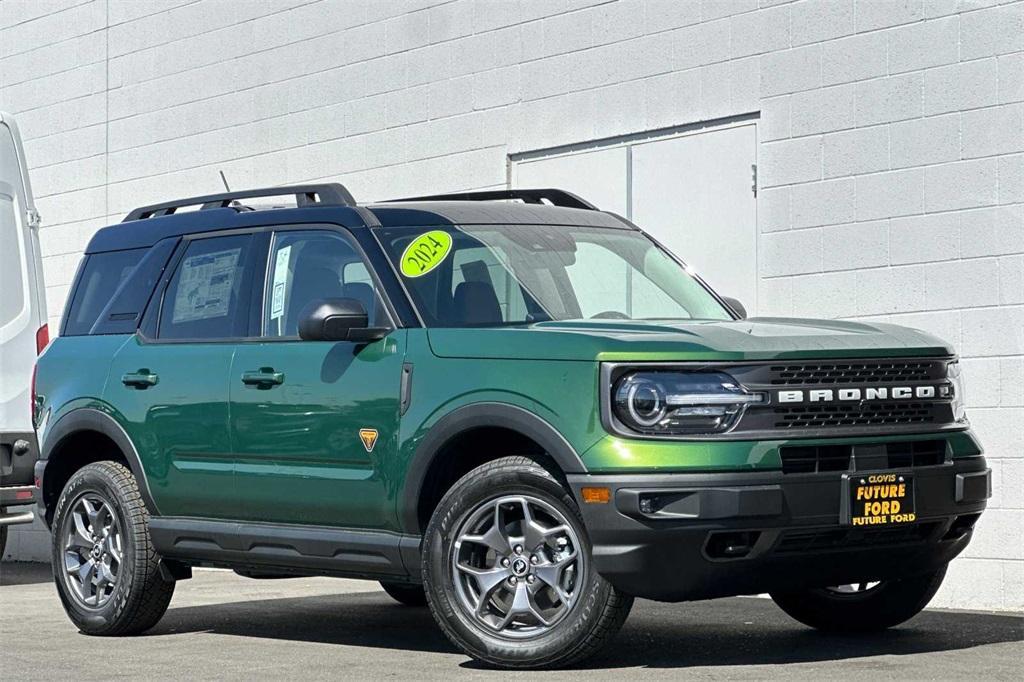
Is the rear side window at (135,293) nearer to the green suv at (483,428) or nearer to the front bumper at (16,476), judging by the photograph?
the green suv at (483,428)

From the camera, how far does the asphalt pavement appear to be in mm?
7148

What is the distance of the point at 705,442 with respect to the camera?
671 centimetres

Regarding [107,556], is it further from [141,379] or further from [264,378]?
[264,378]

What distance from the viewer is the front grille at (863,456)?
6.84 metres

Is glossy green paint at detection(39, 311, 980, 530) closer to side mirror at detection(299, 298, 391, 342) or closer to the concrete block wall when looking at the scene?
side mirror at detection(299, 298, 391, 342)

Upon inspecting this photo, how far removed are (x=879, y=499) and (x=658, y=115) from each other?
507 cm

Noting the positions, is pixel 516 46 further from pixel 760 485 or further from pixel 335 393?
pixel 760 485

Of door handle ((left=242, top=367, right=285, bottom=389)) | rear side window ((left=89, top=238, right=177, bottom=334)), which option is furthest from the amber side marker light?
rear side window ((left=89, top=238, right=177, bottom=334))

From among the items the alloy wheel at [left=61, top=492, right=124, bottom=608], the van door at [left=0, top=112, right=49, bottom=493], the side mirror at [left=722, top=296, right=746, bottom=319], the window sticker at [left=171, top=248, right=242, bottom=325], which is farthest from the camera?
the van door at [left=0, top=112, right=49, bottom=493]

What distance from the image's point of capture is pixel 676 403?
6.77 metres

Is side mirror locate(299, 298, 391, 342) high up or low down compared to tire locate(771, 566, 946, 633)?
up

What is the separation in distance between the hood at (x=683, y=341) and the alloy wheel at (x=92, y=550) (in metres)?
2.34

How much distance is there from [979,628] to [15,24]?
1166cm

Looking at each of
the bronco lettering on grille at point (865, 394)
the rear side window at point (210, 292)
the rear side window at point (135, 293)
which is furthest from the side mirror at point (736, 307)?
the rear side window at point (135, 293)
